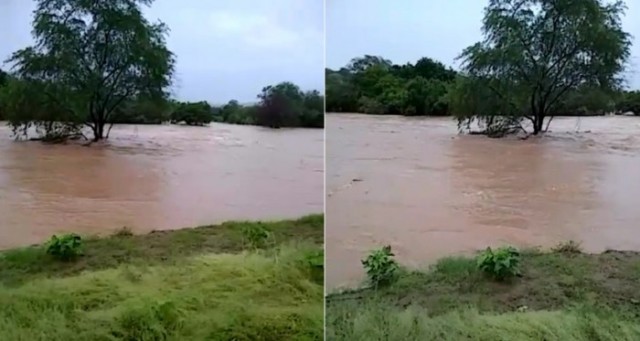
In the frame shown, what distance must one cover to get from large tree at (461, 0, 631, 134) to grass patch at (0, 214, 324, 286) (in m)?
1.00

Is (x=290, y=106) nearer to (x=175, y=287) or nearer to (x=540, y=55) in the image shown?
(x=175, y=287)

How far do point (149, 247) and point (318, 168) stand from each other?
0.83 m

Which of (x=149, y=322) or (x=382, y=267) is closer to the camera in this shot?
(x=149, y=322)

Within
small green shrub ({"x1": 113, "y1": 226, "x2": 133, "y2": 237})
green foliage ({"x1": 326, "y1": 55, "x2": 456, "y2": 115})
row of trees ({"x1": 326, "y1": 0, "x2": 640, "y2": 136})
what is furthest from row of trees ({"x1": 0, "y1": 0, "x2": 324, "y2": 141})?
small green shrub ({"x1": 113, "y1": 226, "x2": 133, "y2": 237})

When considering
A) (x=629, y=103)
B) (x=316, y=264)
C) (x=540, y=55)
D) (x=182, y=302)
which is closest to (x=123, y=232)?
(x=182, y=302)

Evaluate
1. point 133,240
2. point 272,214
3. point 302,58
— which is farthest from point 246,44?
point 133,240

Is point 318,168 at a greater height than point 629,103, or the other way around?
point 629,103

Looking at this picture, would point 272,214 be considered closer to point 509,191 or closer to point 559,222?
point 509,191

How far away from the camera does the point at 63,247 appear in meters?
3.23

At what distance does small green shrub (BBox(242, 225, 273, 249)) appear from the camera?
3375 millimetres

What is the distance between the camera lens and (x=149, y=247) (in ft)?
10.8

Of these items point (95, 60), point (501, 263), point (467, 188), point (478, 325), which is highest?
point (95, 60)

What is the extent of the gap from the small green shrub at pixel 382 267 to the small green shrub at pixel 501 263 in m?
0.38

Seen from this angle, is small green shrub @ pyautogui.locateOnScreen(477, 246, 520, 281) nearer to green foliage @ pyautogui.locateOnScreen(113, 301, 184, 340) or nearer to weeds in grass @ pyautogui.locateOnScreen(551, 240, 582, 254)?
weeds in grass @ pyautogui.locateOnScreen(551, 240, 582, 254)
